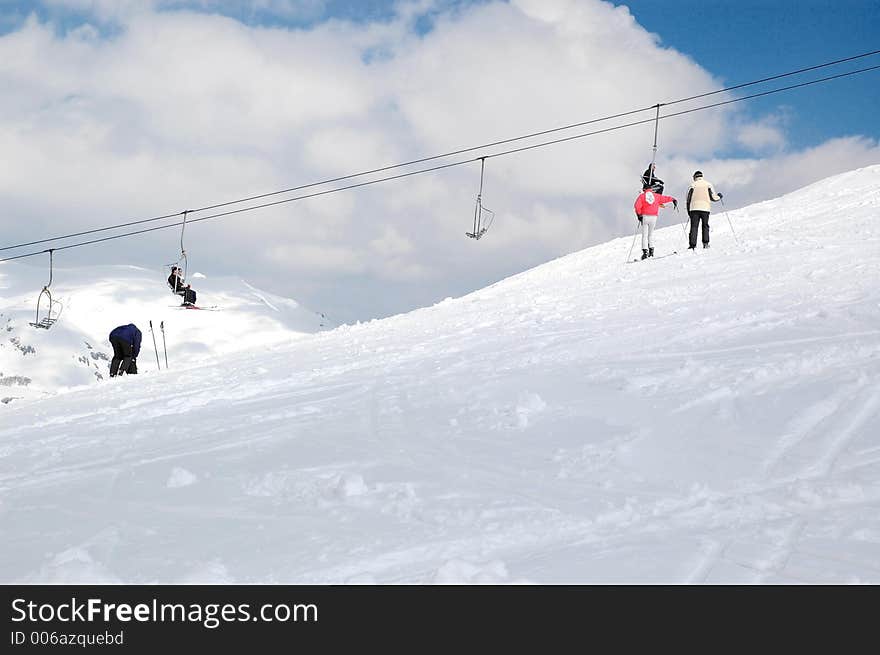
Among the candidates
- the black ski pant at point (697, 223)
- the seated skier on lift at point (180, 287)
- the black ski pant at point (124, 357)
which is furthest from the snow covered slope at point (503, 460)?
the seated skier on lift at point (180, 287)

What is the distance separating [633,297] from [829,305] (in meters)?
3.59

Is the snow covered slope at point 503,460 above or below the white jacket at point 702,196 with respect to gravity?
below

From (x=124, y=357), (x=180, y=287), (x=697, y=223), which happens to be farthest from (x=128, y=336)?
(x=697, y=223)

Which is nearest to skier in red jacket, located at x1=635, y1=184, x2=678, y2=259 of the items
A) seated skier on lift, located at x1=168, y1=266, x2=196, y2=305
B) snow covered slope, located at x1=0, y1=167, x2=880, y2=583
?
snow covered slope, located at x1=0, y1=167, x2=880, y2=583

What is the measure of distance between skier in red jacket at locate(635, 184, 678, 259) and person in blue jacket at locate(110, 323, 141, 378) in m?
11.6

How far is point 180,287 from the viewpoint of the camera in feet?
76.4

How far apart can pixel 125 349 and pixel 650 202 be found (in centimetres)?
1221

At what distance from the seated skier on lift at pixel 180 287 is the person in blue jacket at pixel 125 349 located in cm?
510

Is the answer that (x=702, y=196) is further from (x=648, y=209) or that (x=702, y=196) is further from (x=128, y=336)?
(x=128, y=336)

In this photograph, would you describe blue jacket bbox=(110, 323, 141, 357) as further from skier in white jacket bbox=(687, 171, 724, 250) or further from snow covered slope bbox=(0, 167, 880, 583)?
skier in white jacket bbox=(687, 171, 724, 250)

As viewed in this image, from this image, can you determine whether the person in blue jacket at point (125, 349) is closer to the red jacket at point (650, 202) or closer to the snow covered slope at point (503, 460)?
the snow covered slope at point (503, 460)

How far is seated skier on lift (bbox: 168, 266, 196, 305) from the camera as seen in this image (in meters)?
22.8

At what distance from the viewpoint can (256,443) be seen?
21.8 ft

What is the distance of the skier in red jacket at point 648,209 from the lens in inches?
749
